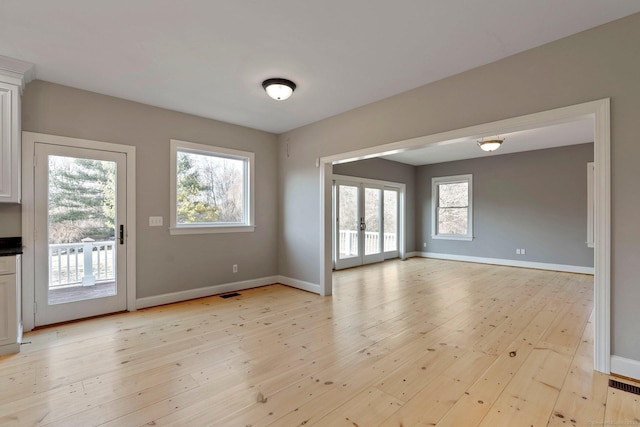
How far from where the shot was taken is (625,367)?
2285 mm

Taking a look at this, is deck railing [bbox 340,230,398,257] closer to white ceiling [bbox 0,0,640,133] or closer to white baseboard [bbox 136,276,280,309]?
Result: white baseboard [bbox 136,276,280,309]

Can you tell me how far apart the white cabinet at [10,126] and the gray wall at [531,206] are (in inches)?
332

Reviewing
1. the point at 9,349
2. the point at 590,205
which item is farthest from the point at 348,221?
the point at 9,349

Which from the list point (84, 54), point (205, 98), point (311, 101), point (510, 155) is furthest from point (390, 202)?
point (84, 54)

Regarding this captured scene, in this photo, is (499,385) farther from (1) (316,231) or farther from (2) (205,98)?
(2) (205,98)

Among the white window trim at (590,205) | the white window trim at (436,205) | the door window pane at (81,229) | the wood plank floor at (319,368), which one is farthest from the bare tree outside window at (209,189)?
the white window trim at (590,205)

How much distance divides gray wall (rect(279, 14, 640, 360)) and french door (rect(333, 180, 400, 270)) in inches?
106

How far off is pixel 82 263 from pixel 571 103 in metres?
5.33

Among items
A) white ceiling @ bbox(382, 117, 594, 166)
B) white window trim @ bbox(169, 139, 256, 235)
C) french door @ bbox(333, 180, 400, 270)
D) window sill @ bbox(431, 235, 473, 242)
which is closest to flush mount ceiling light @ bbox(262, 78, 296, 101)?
white window trim @ bbox(169, 139, 256, 235)

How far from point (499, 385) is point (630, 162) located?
6.46ft

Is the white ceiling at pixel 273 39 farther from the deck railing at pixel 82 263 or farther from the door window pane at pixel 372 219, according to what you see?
the door window pane at pixel 372 219

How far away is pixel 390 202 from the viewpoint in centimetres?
820

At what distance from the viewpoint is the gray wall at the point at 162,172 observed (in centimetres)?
343

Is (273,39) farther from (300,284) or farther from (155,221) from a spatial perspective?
(300,284)
